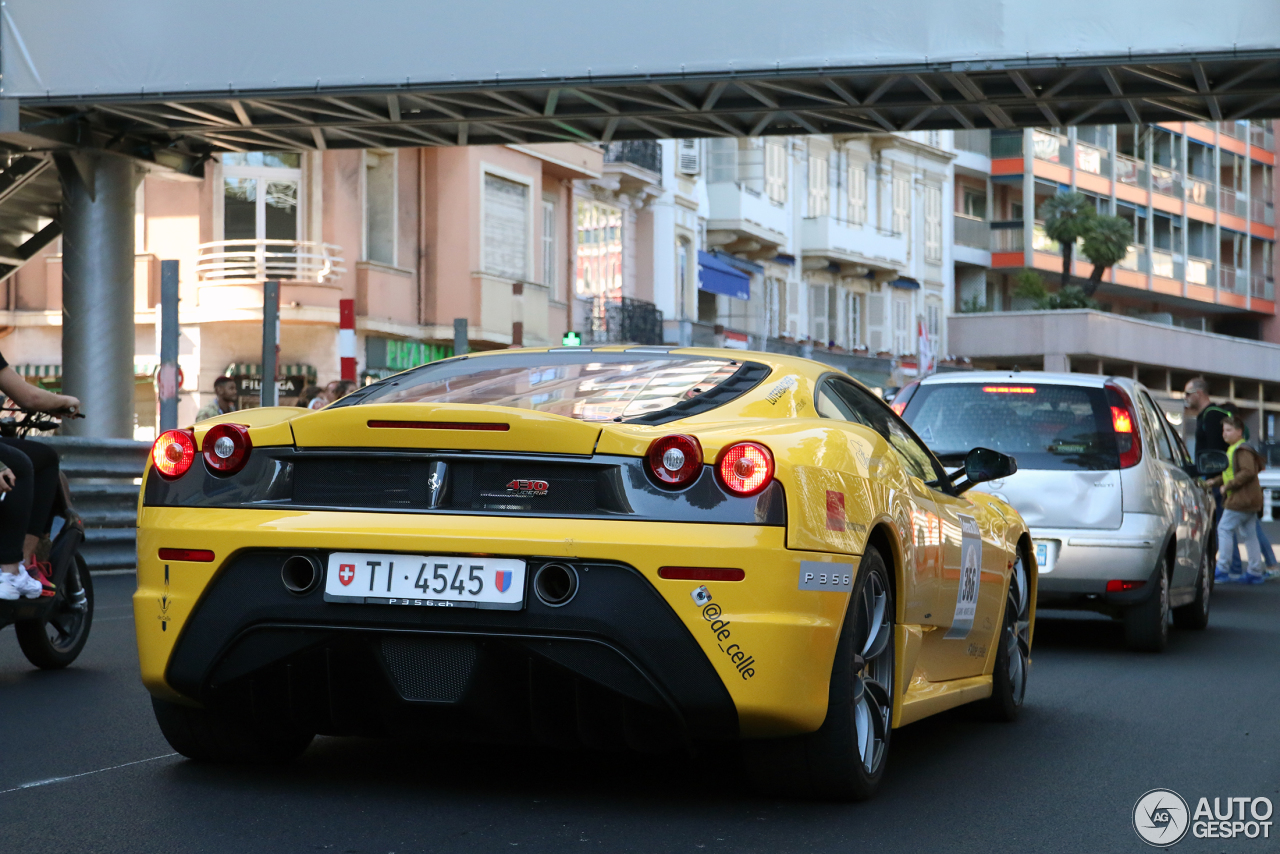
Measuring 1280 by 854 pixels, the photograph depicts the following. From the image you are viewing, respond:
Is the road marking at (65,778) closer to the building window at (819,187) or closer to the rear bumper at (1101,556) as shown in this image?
the rear bumper at (1101,556)

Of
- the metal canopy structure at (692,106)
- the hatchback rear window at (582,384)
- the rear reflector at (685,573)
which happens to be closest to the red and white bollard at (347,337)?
the metal canopy structure at (692,106)

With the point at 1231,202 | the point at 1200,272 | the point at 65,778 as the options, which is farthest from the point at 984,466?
the point at 1231,202

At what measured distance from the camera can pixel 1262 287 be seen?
270 ft

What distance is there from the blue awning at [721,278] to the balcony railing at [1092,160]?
24581 millimetres

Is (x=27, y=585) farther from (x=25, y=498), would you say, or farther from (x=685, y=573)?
(x=685, y=573)

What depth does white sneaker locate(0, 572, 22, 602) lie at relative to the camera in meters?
7.53

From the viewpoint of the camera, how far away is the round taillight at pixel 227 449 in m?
5.12

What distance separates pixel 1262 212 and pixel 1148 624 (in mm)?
76758

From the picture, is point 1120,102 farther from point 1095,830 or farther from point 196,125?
point 1095,830

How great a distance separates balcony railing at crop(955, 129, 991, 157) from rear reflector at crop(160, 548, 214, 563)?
61548mm

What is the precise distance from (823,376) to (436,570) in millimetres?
1716

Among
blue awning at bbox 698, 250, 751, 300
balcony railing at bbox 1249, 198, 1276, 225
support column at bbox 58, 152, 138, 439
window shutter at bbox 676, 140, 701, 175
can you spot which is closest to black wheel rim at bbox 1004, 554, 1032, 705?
support column at bbox 58, 152, 138, 439

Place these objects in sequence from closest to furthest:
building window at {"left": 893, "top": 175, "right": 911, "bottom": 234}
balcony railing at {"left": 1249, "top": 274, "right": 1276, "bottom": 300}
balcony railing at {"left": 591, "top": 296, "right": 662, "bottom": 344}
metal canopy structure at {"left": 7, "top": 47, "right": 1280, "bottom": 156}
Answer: metal canopy structure at {"left": 7, "top": 47, "right": 1280, "bottom": 156}, balcony railing at {"left": 591, "top": 296, "right": 662, "bottom": 344}, building window at {"left": 893, "top": 175, "right": 911, "bottom": 234}, balcony railing at {"left": 1249, "top": 274, "right": 1276, "bottom": 300}

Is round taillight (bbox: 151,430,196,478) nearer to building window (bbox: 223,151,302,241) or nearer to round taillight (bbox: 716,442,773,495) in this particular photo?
round taillight (bbox: 716,442,773,495)
